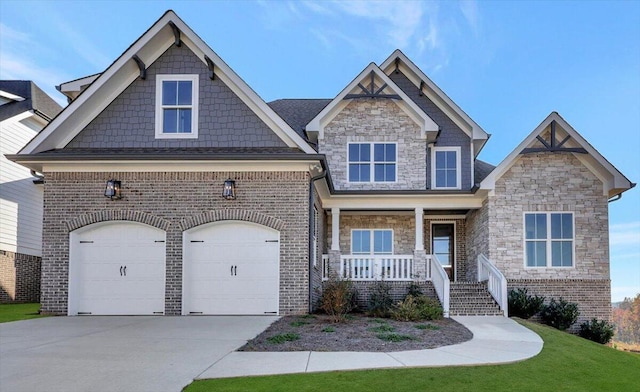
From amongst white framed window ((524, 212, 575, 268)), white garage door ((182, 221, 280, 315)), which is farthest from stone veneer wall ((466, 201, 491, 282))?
white garage door ((182, 221, 280, 315))

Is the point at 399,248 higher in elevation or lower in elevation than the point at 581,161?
lower

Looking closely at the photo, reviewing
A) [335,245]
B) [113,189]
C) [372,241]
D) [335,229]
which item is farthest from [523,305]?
[113,189]

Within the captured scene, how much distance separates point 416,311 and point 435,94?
9573mm

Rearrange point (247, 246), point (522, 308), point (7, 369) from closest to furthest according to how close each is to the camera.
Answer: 1. point (7, 369)
2. point (247, 246)
3. point (522, 308)

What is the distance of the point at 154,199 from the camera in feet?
47.1

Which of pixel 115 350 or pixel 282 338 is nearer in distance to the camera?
pixel 115 350

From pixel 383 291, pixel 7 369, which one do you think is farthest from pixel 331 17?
pixel 7 369

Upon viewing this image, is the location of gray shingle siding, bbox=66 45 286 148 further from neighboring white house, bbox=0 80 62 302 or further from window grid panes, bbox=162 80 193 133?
neighboring white house, bbox=0 80 62 302

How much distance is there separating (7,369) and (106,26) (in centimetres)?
1191

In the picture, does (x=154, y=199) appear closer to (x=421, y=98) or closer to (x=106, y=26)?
(x=106, y=26)

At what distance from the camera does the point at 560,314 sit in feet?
53.8

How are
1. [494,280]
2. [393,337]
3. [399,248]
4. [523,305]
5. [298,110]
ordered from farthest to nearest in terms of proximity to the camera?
[298,110]
[399,248]
[494,280]
[523,305]
[393,337]

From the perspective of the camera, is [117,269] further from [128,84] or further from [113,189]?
[128,84]

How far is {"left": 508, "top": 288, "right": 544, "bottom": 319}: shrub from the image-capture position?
1625 centimetres
